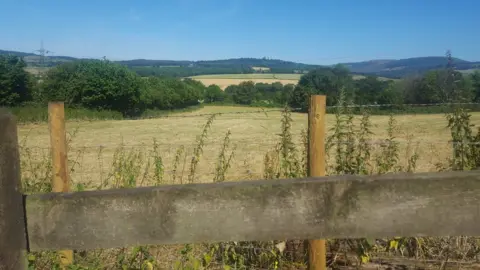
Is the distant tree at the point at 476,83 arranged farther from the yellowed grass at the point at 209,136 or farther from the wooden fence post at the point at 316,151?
the wooden fence post at the point at 316,151

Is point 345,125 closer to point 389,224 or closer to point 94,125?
point 389,224

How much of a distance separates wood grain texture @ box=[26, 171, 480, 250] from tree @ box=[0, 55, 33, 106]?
183 feet

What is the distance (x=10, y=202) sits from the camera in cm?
175

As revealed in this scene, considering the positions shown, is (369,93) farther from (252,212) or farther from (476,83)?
(252,212)

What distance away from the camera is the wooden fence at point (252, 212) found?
1807mm

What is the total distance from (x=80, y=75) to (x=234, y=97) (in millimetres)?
21977

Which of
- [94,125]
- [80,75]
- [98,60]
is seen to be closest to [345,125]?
[94,125]

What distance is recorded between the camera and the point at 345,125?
4750 millimetres

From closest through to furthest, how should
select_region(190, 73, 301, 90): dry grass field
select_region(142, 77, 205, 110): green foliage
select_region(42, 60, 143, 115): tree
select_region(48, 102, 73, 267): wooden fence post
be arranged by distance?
select_region(48, 102, 73, 267): wooden fence post, select_region(190, 73, 301, 90): dry grass field, select_region(42, 60, 143, 115): tree, select_region(142, 77, 205, 110): green foliage

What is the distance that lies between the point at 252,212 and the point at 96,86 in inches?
2427

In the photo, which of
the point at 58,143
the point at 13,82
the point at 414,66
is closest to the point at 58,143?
the point at 58,143

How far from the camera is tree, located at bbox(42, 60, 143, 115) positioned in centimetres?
5903

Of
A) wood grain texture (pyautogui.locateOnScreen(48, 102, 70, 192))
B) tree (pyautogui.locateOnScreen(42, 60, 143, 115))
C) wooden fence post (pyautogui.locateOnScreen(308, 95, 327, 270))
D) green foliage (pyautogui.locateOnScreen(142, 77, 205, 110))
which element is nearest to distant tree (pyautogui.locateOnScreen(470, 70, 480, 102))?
wooden fence post (pyautogui.locateOnScreen(308, 95, 327, 270))

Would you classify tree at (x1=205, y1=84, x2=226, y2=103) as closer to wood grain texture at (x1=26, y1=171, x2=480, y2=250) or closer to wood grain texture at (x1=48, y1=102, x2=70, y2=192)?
wood grain texture at (x1=48, y1=102, x2=70, y2=192)
